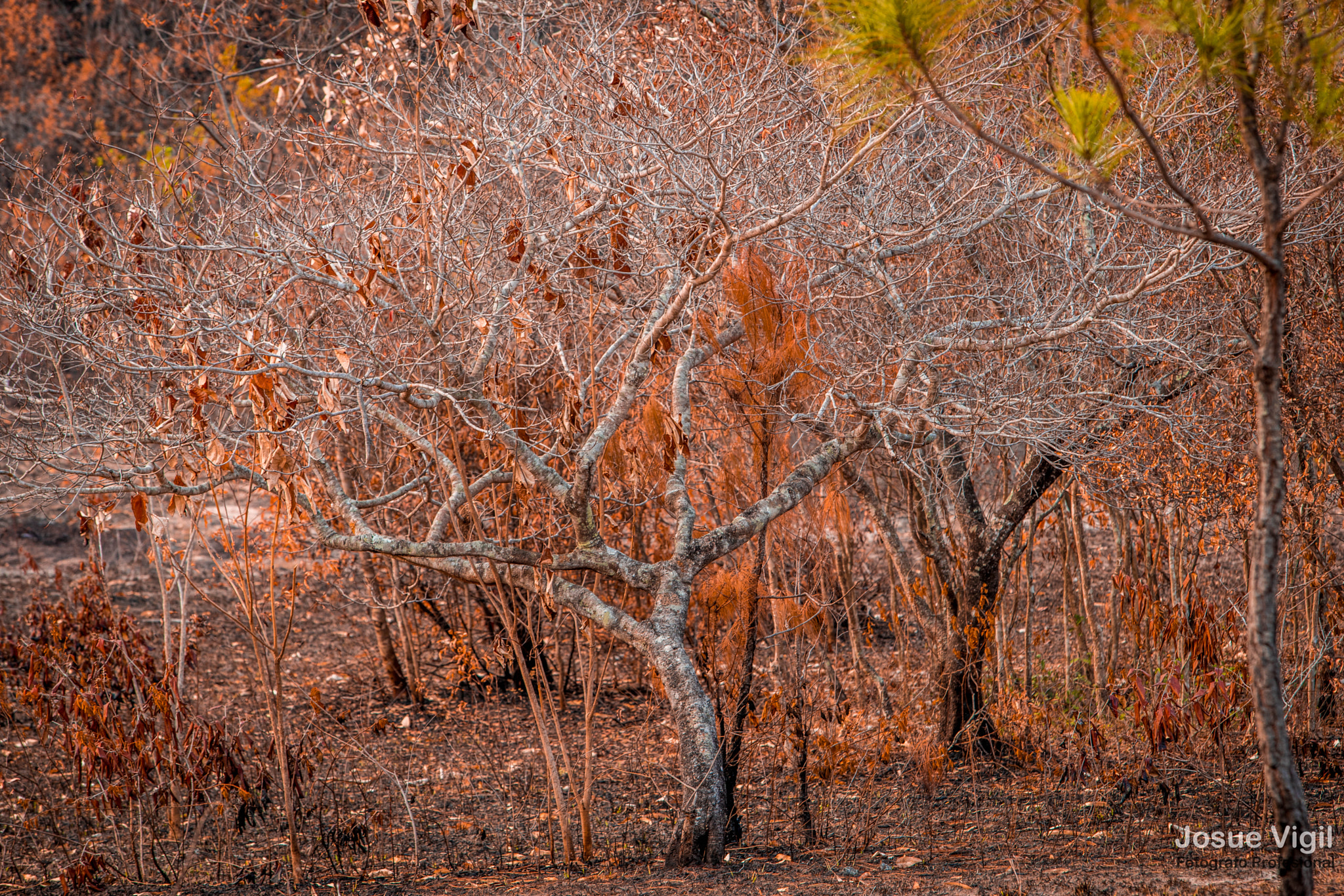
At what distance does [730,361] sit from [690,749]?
1861mm

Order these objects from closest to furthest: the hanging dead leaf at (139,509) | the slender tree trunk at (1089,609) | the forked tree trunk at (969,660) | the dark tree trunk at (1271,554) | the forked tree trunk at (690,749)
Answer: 1. the dark tree trunk at (1271,554)
2. the hanging dead leaf at (139,509)
3. the forked tree trunk at (690,749)
4. the forked tree trunk at (969,660)
5. the slender tree trunk at (1089,609)

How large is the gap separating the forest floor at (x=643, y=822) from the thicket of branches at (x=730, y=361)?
6.5 inches

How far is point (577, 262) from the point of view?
15.4 ft

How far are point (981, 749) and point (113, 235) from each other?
5.06 meters

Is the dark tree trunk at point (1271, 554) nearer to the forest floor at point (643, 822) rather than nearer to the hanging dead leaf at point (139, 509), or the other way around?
the forest floor at point (643, 822)

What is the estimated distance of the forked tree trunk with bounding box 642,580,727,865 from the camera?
3.92 metres

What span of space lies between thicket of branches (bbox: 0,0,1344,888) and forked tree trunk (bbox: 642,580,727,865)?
0.01 metres

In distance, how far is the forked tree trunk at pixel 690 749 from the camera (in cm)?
392

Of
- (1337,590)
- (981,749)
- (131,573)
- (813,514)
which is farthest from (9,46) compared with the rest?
(1337,590)

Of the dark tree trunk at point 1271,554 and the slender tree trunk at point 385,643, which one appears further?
the slender tree trunk at point 385,643

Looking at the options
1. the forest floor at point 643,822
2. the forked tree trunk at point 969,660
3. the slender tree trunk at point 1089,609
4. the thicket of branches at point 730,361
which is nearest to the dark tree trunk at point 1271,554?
the thicket of branches at point 730,361

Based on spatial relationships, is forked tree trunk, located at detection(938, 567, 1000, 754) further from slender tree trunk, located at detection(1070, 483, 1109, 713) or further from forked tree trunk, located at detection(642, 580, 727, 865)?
forked tree trunk, located at detection(642, 580, 727, 865)

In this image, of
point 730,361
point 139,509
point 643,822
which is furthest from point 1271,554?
point 139,509

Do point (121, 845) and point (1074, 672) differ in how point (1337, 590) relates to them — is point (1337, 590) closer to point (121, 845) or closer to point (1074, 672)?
point (1074, 672)
